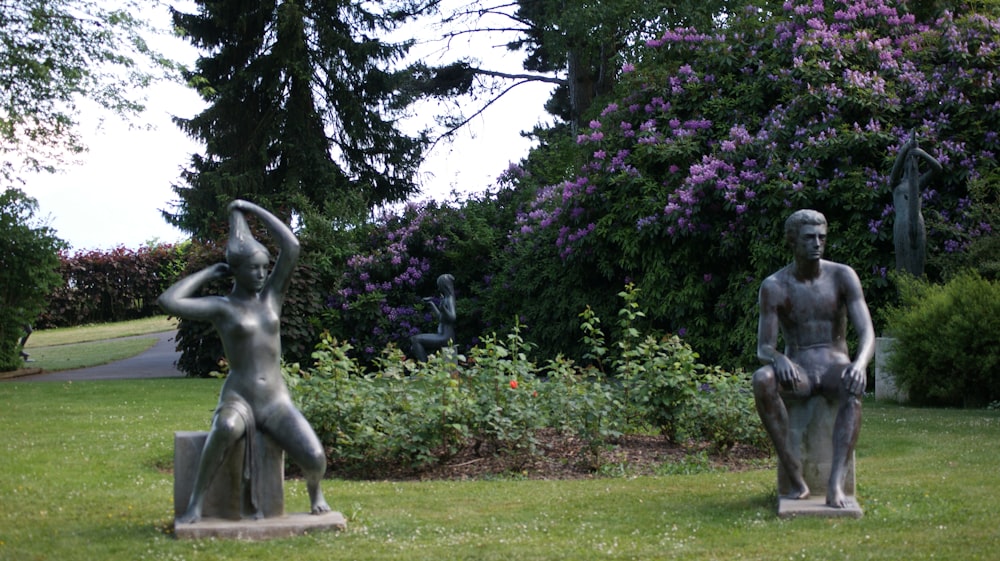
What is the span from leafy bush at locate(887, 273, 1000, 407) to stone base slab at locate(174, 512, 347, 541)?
865cm

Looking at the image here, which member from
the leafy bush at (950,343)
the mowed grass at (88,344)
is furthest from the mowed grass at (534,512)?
the mowed grass at (88,344)

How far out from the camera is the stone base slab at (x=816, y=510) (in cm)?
630

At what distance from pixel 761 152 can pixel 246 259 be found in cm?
1162

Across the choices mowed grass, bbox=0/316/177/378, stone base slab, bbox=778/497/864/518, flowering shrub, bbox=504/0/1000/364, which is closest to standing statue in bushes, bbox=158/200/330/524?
stone base slab, bbox=778/497/864/518

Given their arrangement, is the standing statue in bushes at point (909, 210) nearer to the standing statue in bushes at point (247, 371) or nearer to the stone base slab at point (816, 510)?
the stone base slab at point (816, 510)

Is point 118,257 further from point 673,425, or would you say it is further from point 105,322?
point 673,425

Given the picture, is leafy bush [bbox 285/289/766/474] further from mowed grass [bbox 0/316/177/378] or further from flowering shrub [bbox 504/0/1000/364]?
mowed grass [bbox 0/316/177/378]

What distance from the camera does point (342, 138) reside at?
30.0 m

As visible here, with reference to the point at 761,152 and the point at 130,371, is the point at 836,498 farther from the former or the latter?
the point at 130,371

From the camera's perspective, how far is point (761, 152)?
53.8ft

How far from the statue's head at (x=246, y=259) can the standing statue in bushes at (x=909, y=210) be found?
32.1 feet

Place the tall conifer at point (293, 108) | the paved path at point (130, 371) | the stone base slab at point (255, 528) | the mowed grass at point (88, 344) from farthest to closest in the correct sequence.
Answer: the tall conifer at point (293, 108) → the mowed grass at point (88, 344) → the paved path at point (130, 371) → the stone base slab at point (255, 528)

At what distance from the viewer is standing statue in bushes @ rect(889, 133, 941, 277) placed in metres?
13.6

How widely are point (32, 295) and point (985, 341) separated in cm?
1647
